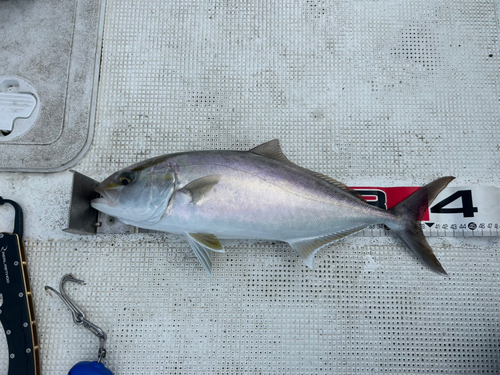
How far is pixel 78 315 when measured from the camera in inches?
81.4

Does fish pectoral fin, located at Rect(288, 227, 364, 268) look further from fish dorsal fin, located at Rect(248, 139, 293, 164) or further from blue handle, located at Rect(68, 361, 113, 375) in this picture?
blue handle, located at Rect(68, 361, 113, 375)

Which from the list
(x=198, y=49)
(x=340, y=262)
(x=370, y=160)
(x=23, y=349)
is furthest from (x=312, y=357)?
(x=198, y=49)

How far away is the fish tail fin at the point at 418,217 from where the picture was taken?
2.04 metres

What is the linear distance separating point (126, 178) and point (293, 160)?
3.73ft

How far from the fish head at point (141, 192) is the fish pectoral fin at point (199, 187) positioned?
104 mm

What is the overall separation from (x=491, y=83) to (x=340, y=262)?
5.88 ft

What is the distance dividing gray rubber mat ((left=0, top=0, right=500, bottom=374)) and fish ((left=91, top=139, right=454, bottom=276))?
1.06 feet

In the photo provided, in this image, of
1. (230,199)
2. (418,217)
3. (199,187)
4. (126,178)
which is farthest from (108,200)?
(418,217)

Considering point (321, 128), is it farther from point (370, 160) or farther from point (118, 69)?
point (118, 69)

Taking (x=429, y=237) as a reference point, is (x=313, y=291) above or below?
below

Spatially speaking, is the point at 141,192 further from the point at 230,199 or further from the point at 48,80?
the point at 48,80

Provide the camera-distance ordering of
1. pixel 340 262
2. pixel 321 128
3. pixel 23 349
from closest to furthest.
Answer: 1. pixel 23 349
2. pixel 340 262
3. pixel 321 128

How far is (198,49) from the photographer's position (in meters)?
2.47

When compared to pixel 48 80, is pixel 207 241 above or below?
below
